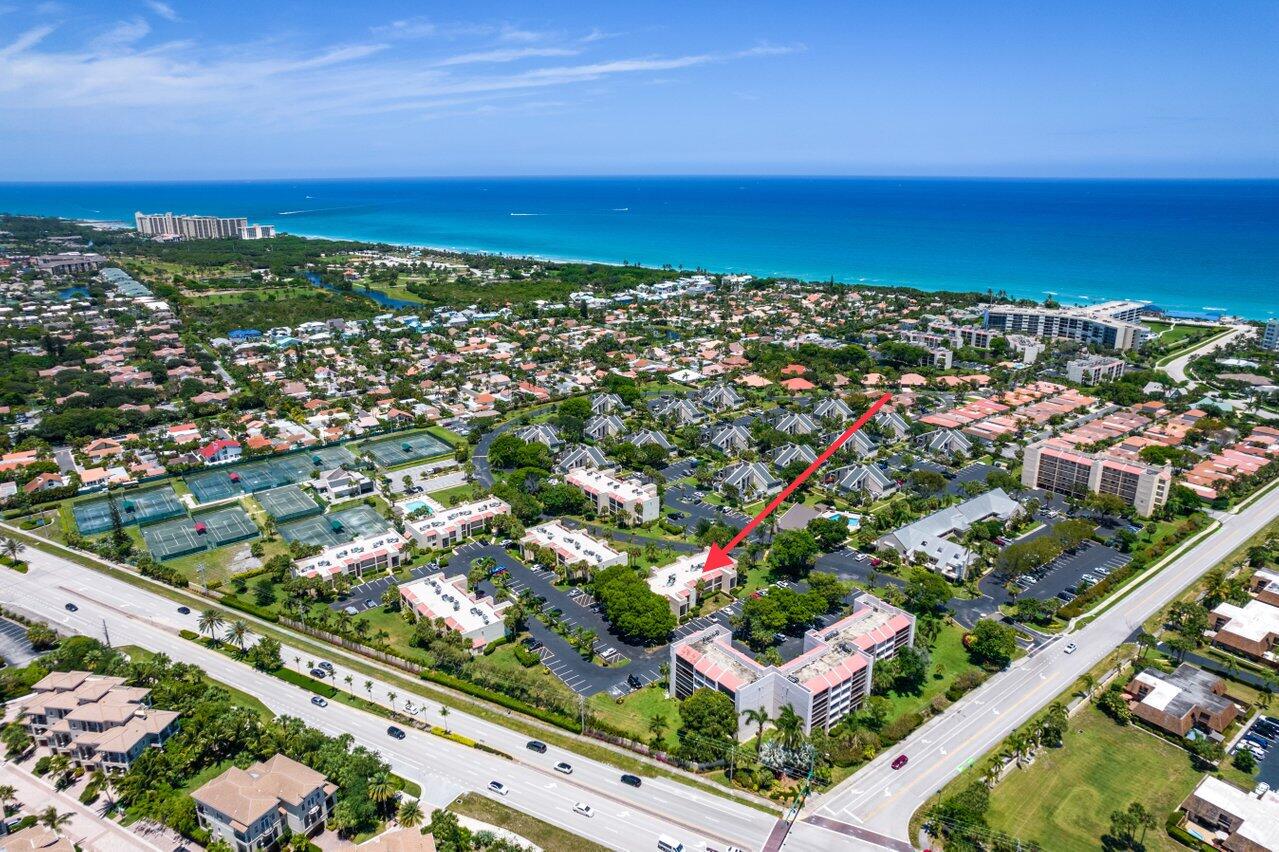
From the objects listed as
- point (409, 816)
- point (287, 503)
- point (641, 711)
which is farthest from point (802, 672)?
point (287, 503)

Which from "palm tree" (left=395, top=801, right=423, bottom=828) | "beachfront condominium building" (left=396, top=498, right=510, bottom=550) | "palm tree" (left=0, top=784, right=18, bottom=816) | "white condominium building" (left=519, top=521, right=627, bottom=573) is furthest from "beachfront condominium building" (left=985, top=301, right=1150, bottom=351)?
"palm tree" (left=0, top=784, right=18, bottom=816)

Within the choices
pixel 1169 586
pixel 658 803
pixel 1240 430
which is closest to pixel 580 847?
pixel 658 803

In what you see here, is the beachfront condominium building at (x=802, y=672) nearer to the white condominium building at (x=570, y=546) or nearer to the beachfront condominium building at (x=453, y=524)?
the white condominium building at (x=570, y=546)

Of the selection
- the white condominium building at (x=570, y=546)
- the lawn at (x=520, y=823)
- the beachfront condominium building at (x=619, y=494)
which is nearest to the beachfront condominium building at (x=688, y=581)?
the white condominium building at (x=570, y=546)

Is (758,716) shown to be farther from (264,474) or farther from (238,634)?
(264,474)

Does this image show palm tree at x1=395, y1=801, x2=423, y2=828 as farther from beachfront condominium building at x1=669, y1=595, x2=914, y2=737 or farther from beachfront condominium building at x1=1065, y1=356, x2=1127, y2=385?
beachfront condominium building at x1=1065, y1=356, x2=1127, y2=385
